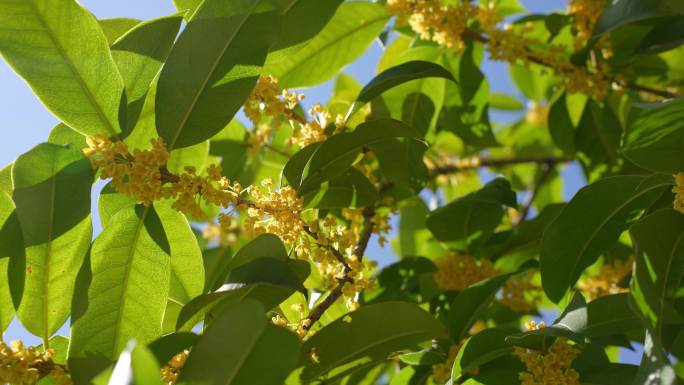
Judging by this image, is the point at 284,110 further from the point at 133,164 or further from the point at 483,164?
the point at 483,164

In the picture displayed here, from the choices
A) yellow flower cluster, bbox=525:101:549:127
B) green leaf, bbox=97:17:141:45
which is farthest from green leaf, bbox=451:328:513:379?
yellow flower cluster, bbox=525:101:549:127

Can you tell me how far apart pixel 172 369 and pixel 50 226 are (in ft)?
1.58

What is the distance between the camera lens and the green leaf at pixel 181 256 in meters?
2.15

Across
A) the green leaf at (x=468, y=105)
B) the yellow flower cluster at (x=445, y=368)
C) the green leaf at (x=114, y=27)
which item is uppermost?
the green leaf at (x=114, y=27)

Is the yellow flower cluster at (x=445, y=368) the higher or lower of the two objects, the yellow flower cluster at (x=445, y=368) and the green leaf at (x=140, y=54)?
the lower

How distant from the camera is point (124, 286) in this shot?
1.97 m

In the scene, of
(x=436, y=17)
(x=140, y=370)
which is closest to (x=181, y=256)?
(x=140, y=370)

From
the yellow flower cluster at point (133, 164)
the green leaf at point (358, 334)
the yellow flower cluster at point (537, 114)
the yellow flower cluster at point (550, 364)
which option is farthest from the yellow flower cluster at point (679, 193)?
the yellow flower cluster at point (537, 114)

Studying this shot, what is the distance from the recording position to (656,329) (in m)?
1.72

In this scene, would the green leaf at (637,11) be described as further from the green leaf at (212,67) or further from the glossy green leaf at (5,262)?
the glossy green leaf at (5,262)

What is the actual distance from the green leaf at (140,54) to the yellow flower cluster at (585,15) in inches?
68.5

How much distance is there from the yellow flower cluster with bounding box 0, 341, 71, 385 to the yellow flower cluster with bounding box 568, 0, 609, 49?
232 cm

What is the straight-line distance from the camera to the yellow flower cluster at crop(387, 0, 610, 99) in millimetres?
2748

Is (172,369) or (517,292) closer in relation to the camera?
(172,369)
